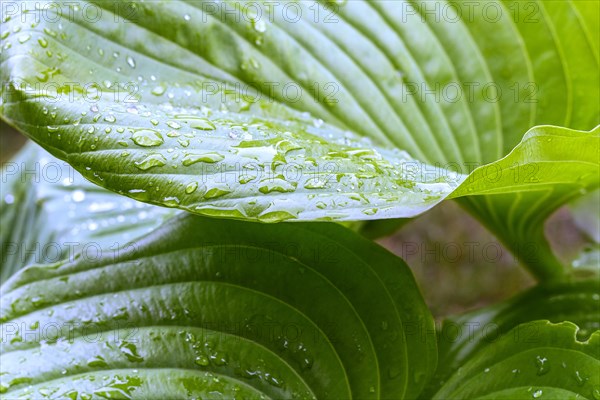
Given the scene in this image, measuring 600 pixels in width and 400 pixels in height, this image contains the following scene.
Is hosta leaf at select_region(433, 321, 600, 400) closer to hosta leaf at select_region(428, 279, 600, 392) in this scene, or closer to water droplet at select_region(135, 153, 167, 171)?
hosta leaf at select_region(428, 279, 600, 392)

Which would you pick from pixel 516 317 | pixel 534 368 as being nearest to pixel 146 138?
pixel 534 368

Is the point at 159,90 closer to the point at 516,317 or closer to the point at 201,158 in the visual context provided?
the point at 201,158

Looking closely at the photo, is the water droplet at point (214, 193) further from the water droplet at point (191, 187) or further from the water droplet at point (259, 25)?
the water droplet at point (259, 25)

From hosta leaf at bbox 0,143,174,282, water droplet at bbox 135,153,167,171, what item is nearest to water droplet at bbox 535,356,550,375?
water droplet at bbox 135,153,167,171

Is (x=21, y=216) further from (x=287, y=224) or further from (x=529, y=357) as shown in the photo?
(x=529, y=357)

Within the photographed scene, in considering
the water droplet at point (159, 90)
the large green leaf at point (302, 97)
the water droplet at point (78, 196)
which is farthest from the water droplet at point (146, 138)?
the water droplet at point (78, 196)

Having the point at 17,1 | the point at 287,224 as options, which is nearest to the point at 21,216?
the point at 17,1
